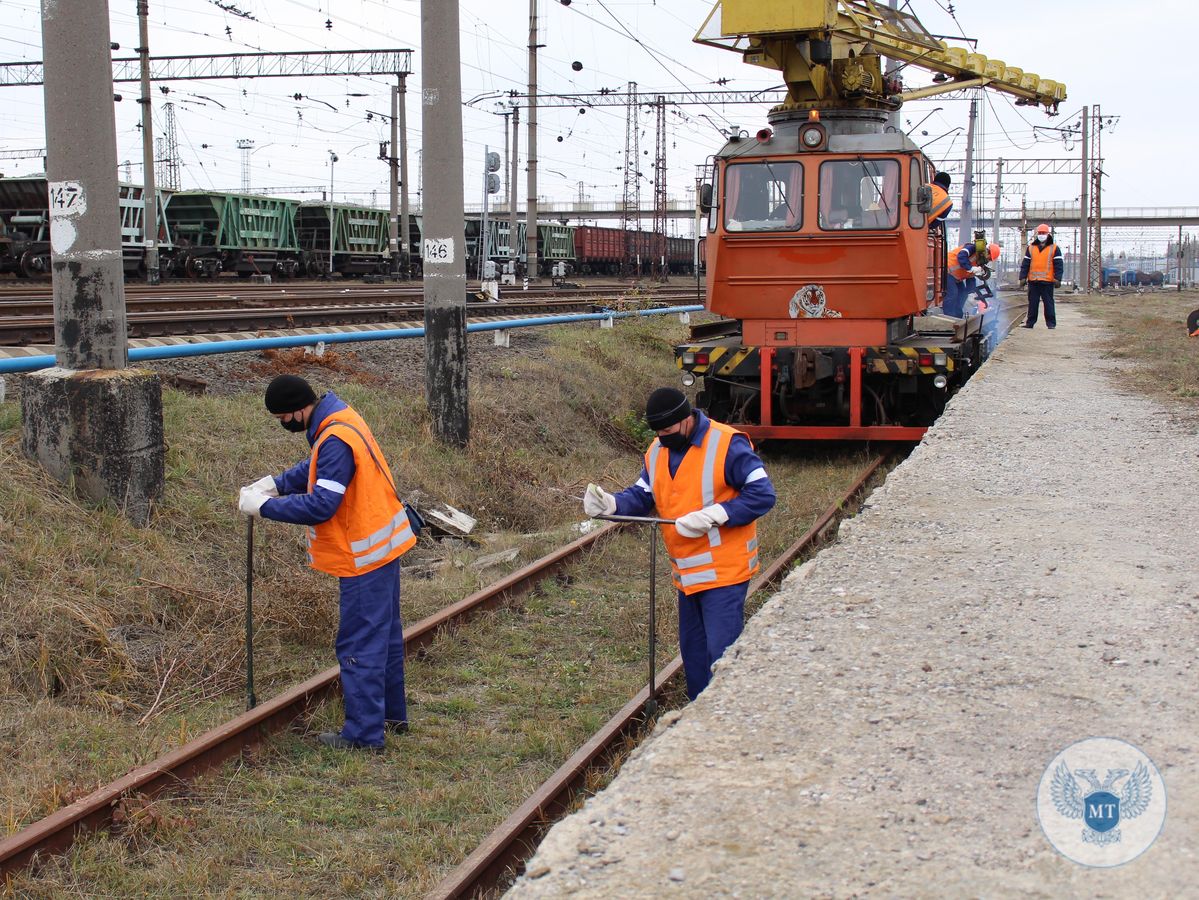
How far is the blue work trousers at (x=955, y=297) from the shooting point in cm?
1922

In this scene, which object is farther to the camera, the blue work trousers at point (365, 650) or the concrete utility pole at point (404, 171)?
the concrete utility pole at point (404, 171)

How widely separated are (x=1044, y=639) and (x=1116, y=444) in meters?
5.93

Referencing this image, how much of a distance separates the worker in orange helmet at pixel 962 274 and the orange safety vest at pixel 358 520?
15.1 m

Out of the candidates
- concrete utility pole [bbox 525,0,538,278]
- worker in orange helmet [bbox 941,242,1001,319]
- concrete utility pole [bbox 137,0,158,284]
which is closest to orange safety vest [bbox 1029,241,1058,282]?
worker in orange helmet [bbox 941,242,1001,319]

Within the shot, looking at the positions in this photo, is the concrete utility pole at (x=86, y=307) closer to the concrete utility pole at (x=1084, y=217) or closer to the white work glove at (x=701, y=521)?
the white work glove at (x=701, y=521)

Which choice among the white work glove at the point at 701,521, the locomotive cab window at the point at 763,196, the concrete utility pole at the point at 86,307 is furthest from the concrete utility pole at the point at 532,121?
the white work glove at the point at 701,521

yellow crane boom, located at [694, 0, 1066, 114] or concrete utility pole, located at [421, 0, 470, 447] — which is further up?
yellow crane boom, located at [694, 0, 1066, 114]

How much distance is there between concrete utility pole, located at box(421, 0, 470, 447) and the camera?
1030 cm

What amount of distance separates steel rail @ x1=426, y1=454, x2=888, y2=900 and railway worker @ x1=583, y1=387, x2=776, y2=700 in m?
0.57

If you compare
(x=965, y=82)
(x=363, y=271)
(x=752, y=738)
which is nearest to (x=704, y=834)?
(x=752, y=738)

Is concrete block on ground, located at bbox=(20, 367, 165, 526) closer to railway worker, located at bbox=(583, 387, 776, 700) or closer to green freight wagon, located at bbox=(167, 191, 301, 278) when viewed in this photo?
railway worker, located at bbox=(583, 387, 776, 700)

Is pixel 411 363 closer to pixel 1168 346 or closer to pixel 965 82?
pixel 965 82

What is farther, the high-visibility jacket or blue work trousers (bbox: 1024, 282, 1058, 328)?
blue work trousers (bbox: 1024, 282, 1058, 328)

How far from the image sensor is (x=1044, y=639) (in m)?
4.99
